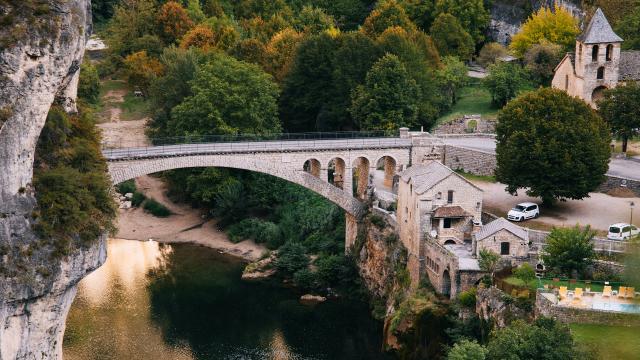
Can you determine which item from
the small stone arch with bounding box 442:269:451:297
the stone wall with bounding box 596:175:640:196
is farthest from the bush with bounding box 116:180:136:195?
the stone wall with bounding box 596:175:640:196

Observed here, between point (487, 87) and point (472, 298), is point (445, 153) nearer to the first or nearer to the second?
point (487, 87)

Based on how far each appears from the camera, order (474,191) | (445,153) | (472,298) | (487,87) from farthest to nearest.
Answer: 1. (487,87)
2. (445,153)
3. (474,191)
4. (472,298)

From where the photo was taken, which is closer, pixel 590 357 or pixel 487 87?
pixel 590 357

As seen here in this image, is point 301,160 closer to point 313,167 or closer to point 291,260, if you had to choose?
point 313,167

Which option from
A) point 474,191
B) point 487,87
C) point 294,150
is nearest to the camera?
point 474,191

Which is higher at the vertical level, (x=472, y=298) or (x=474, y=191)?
(x=474, y=191)

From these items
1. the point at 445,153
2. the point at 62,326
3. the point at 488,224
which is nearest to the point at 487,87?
the point at 445,153

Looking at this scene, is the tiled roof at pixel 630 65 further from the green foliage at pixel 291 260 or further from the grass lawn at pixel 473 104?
the green foliage at pixel 291 260
